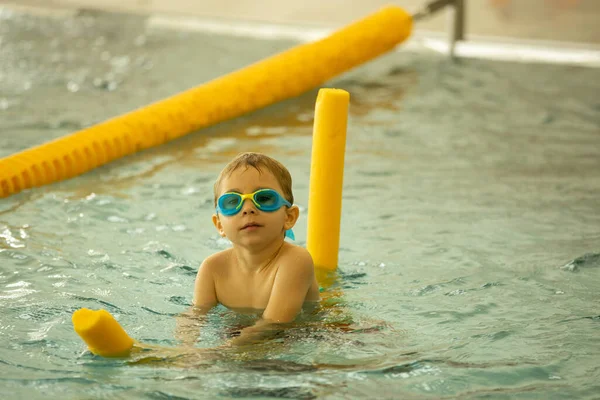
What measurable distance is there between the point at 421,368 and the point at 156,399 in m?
0.85

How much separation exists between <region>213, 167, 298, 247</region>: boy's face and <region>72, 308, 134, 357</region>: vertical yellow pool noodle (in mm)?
535

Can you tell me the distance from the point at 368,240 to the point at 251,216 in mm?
1444

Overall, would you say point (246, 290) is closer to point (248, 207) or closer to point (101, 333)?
point (248, 207)

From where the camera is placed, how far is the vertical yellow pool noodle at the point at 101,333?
2691 millimetres

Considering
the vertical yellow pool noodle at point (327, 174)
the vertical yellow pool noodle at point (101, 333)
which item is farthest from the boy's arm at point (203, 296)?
the vertical yellow pool noodle at point (327, 174)

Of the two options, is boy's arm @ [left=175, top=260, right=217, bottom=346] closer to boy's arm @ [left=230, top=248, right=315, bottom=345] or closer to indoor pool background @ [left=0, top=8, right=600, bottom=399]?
indoor pool background @ [left=0, top=8, right=600, bottom=399]

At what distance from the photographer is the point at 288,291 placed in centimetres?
317

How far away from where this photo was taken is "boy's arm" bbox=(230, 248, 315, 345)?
3.16 meters

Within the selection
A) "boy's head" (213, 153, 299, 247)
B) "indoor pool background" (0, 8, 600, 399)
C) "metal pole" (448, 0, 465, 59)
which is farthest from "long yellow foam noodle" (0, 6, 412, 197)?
"boy's head" (213, 153, 299, 247)

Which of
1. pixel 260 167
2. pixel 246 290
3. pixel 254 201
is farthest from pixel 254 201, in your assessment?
pixel 246 290

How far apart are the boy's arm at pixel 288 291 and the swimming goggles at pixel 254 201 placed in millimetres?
211

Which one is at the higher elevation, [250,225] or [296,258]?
[250,225]

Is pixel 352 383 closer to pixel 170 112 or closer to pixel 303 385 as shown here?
pixel 303 385

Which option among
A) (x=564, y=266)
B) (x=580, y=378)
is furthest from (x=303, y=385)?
(x=564, y=266)
